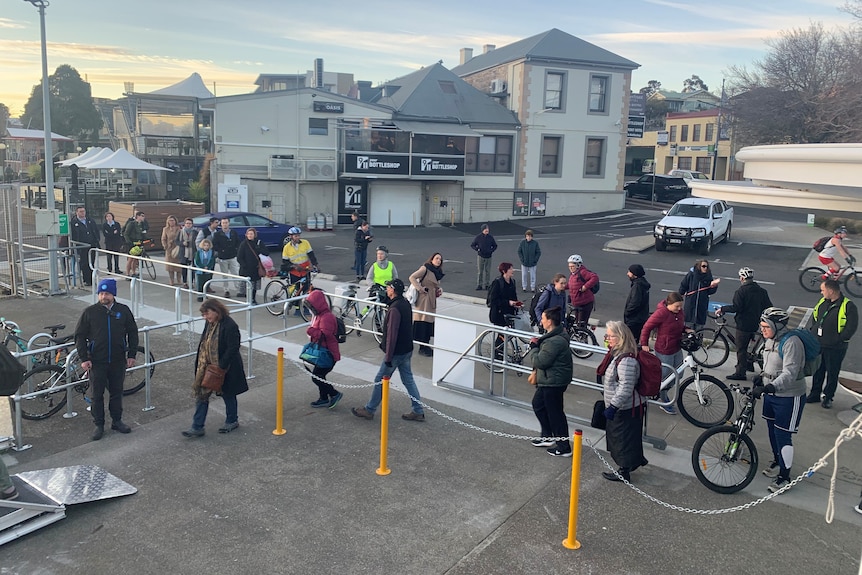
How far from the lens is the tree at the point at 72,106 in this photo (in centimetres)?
5225

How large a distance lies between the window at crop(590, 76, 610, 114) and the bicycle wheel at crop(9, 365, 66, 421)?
A: 3390 cm

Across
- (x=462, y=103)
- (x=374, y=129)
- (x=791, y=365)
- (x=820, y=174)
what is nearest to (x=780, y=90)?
(x=462, y=103)

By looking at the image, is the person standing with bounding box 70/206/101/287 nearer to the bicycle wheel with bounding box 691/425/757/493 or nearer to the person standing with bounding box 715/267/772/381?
the person standing with bounding box 715/267/772/381

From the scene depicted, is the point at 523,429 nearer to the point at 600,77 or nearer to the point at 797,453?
the point at 797,453

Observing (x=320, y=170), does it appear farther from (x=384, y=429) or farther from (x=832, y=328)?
(x=384, y=429)

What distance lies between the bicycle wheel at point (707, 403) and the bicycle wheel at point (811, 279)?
11.5 metres

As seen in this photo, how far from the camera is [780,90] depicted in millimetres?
39531

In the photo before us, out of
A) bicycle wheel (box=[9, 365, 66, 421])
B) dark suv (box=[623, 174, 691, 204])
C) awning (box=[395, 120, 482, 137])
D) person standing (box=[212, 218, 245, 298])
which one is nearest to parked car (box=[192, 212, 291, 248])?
person standing (box=[212, 218, 245, 298])

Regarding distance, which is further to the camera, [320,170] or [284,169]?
[320,170]

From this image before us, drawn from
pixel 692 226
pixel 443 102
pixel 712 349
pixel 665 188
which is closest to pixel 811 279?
pixel 692 226

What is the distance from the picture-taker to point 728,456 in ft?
22.1

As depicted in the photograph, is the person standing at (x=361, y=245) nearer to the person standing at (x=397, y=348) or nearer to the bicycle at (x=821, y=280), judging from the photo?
the person standing at (x=397, y=348)

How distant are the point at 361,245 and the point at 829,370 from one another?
1174 cm

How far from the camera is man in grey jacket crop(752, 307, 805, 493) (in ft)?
22.1
